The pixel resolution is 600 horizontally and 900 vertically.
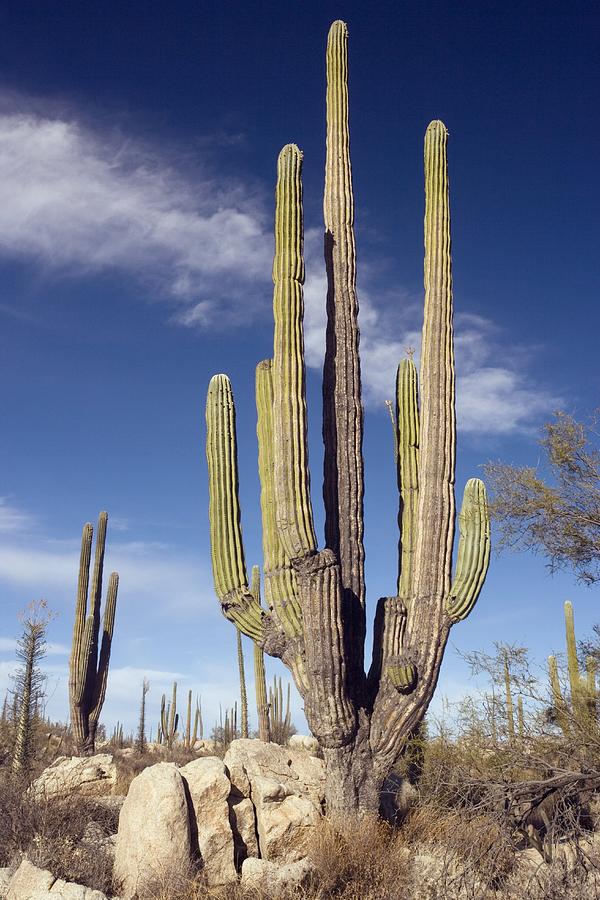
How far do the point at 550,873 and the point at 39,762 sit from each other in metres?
11.8

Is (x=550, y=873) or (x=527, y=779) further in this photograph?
(x=527, y=779)

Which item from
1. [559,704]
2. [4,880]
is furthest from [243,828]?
[559,704]

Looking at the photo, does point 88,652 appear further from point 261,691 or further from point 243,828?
point 243,828

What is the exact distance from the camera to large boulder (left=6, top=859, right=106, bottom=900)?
8.05 meters

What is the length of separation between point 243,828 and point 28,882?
2.41 meters

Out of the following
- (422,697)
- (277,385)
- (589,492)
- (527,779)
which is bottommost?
(527,779)

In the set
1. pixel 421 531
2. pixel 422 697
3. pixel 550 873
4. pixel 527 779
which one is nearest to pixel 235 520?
pixel 421 531

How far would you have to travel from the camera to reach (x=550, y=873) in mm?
8383

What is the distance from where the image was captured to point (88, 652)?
19.5 metres

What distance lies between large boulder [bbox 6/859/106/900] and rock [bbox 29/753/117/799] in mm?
3397

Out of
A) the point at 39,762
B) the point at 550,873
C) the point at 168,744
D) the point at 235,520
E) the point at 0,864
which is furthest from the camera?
the point at 168,744

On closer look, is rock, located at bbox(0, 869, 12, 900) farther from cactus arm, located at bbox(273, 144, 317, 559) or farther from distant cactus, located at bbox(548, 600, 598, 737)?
distant cactus, located at bbox(548, 600, 598, 737)

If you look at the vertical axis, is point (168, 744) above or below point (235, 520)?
below

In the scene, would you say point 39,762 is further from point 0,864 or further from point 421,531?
point 421,531
